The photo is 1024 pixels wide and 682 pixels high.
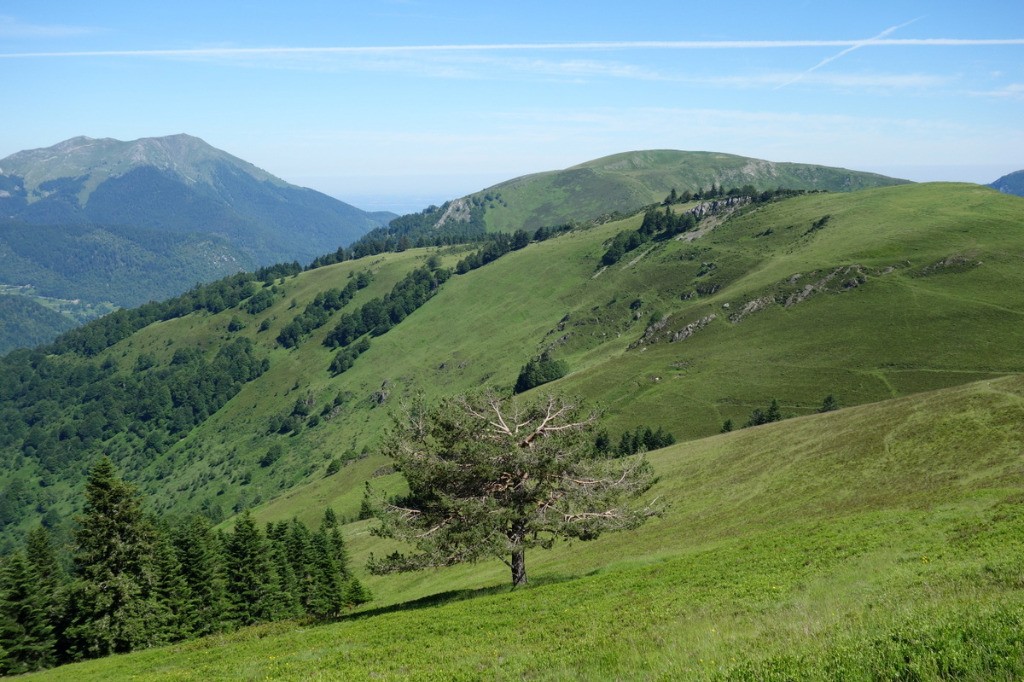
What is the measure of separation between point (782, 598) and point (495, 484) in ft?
51.6

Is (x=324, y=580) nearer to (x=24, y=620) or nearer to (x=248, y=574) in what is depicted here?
(x=248, y=574)

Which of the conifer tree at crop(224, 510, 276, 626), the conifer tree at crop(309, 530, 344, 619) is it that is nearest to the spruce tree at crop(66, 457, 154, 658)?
the conifer tree at crop(224, 510, 276, 626)

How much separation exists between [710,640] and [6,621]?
55766 millimetres

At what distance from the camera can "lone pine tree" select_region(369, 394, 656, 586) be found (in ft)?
111

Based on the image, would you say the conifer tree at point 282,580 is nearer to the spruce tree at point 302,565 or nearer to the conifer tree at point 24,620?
the spruce tree at point 302,565

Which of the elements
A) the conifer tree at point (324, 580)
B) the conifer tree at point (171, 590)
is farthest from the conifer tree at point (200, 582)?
the conifer tree at point (324, 580)

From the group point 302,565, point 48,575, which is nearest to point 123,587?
point 48,575

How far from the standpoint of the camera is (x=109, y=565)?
5053cm

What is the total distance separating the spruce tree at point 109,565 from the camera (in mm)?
49781

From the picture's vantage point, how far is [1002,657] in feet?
41.3

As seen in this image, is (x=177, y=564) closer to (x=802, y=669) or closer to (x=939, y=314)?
(x=802, y=669)

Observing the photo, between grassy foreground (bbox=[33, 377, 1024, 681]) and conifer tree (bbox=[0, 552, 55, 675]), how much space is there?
1596 cm

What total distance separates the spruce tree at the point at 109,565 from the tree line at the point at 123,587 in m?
0.07

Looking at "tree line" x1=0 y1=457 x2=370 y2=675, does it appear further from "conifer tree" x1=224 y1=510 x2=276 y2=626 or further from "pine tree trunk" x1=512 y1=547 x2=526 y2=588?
"pine tree trunk" x1=512 y1=547 x2=526 y2=588
